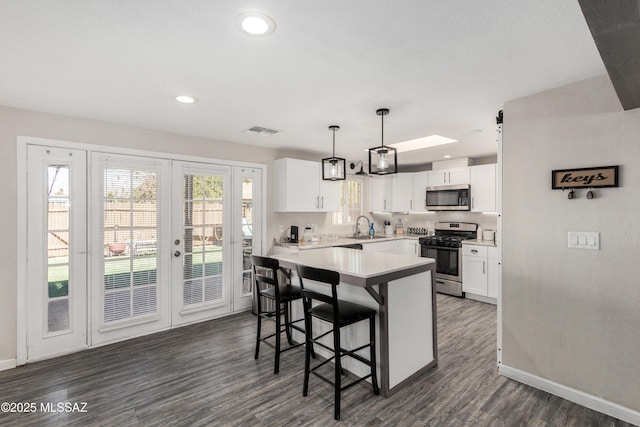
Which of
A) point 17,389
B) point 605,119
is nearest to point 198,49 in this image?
point 605,119

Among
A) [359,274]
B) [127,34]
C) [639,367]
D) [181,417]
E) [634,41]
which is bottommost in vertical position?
[181,417]

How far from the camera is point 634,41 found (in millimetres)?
1312

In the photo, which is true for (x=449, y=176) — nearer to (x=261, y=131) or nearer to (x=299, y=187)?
(x=299, y=187)

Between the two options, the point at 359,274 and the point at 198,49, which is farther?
the point at 359,274

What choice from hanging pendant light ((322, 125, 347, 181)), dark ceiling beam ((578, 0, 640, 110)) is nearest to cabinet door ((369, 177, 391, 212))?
hanging pendant light ((322, 125, 347, 181))

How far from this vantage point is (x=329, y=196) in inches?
210

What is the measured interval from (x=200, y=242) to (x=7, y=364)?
2.05m

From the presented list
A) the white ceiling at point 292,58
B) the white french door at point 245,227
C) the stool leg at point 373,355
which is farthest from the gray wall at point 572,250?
the white french door at point 245,227

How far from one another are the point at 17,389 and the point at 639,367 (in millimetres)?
4649

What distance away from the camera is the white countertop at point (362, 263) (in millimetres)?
2382

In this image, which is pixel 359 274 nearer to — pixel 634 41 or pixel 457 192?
pixel 634 41

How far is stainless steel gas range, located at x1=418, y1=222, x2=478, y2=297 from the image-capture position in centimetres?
509

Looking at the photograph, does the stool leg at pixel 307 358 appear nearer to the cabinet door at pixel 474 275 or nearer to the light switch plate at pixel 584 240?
the light switch plate at pixel 584 240

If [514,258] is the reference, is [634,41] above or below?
above
